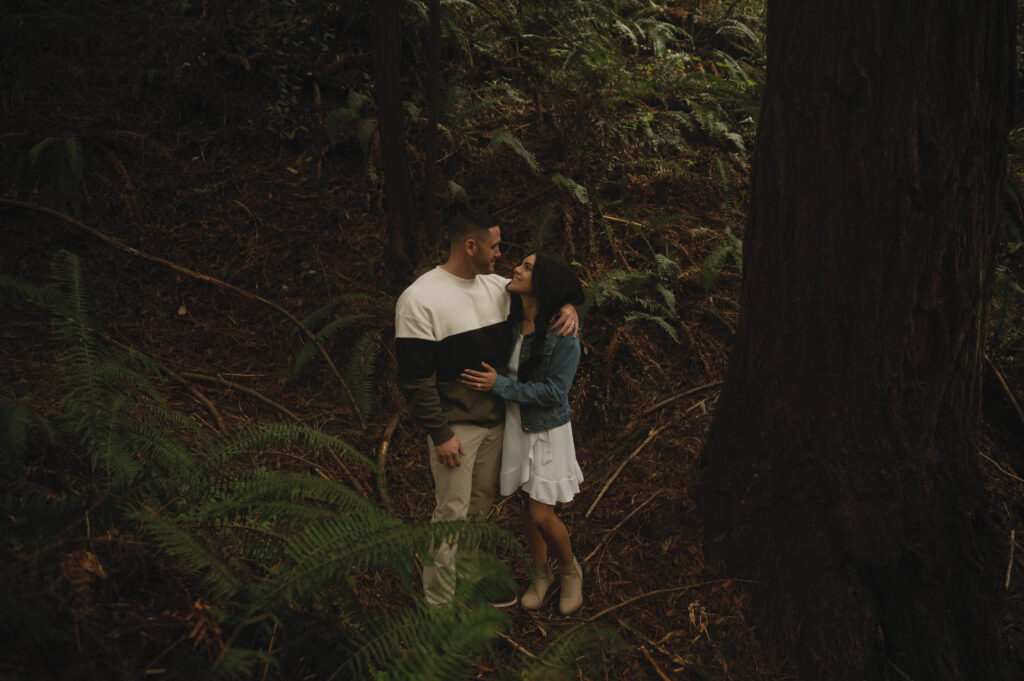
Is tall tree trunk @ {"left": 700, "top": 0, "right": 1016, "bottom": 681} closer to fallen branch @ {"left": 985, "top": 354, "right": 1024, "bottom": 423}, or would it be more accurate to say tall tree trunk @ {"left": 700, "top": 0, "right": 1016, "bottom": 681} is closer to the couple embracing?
the couple embracing

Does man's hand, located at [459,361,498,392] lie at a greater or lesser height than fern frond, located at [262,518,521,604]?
greater

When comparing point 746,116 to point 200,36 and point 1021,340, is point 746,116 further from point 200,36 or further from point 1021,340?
point 200,36

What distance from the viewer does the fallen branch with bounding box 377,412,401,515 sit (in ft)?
13.2

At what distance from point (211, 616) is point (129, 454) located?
3.06 ft

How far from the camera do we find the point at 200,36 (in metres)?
6.45

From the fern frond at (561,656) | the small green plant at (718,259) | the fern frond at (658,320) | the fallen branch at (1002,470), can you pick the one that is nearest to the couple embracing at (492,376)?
the fern frond at (561,656)

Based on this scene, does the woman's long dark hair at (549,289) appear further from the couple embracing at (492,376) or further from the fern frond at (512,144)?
the fern frond at (512,144)

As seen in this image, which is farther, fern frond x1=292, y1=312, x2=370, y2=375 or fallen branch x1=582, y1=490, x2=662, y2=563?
fern frond x1=292, y1=312, x2=370, y2=375

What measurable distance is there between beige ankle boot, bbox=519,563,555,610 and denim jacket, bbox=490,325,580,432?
2.84ft

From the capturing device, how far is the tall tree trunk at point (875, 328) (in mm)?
2758

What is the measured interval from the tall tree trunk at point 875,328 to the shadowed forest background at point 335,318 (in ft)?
0.95

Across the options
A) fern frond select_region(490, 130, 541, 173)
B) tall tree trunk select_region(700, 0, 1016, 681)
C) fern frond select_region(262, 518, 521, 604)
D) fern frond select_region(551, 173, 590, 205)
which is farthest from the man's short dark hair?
fern frond select_region(490, 130, 541, 173)

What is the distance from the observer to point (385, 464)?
4504mm

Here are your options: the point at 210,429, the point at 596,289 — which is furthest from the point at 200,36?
the point at 596,289
